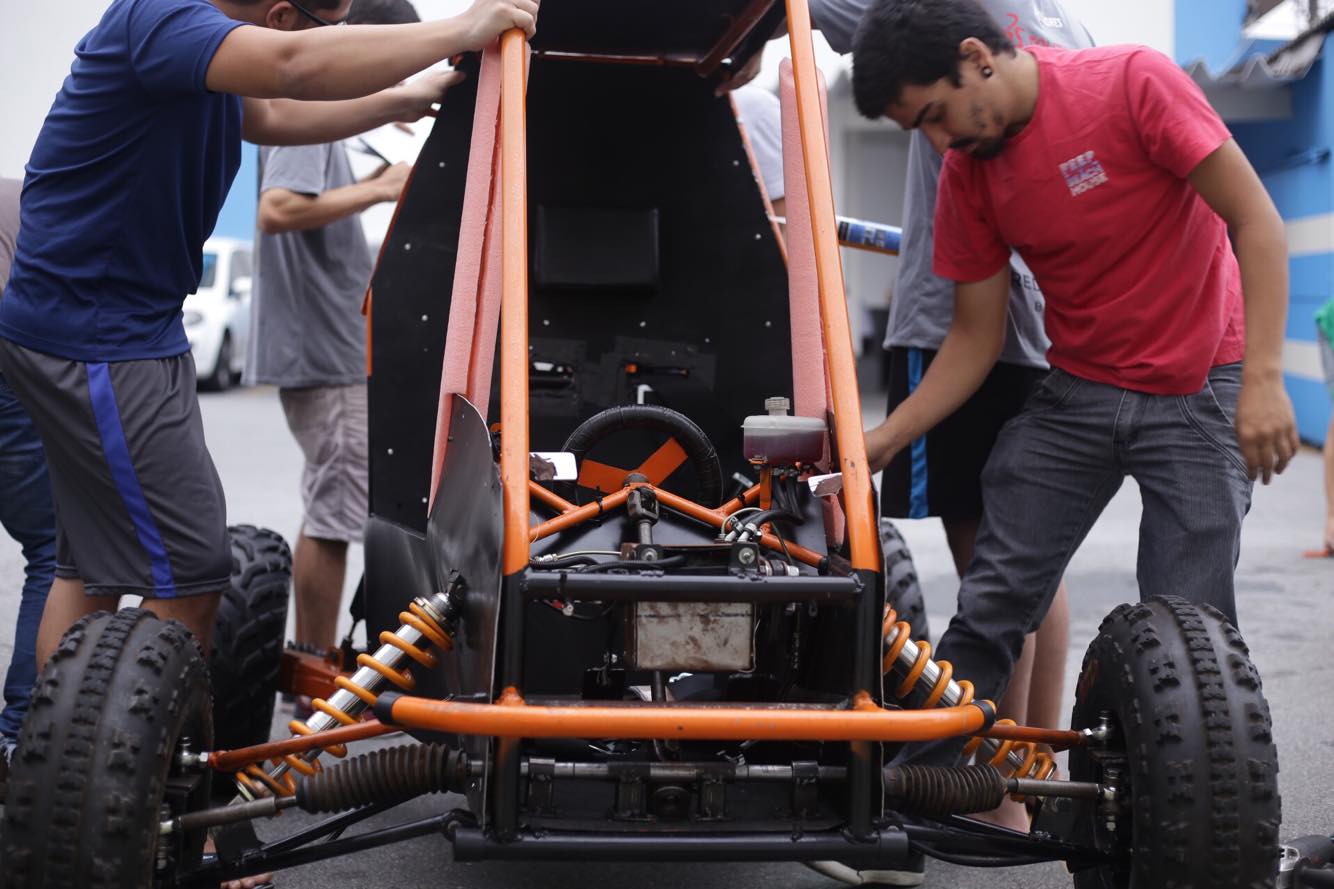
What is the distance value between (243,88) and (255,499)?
6752 mm

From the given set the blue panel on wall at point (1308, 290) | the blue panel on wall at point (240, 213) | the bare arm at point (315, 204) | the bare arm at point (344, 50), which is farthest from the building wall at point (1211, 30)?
the bare arm at point (344, 50)

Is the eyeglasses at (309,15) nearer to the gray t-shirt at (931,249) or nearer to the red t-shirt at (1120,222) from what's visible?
the gray t-shirt at (931,249)

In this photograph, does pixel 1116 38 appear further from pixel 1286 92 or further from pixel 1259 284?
pixel 1259 284

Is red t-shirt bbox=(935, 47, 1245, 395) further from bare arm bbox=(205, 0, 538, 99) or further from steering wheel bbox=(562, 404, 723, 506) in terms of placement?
bare arm bbox=(205, 0, 538, 99)

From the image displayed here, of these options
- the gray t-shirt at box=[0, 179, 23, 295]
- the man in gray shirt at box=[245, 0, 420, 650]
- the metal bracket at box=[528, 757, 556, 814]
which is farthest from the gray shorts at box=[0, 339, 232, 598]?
the man in gray shirt at box=[245, 0, 420, 650]

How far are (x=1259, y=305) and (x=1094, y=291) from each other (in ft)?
1.29

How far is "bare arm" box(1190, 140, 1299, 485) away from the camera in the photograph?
2.89 m

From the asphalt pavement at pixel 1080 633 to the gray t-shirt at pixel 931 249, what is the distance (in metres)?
1.26

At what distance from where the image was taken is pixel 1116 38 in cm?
1395

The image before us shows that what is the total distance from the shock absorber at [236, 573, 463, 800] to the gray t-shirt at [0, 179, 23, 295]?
6.04 feet

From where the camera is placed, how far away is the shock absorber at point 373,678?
2.71m

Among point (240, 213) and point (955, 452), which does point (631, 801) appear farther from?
point (240, 213)

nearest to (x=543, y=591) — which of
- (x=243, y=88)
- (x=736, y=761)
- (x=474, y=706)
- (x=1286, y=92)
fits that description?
(x=474, y=706)

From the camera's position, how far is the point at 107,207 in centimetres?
312
